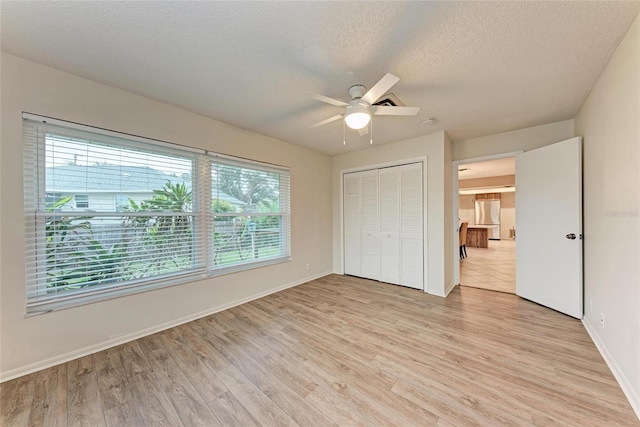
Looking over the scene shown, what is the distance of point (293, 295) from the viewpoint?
3.54 m

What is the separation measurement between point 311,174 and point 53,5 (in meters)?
3.31

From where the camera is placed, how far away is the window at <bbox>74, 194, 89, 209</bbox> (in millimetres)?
2059

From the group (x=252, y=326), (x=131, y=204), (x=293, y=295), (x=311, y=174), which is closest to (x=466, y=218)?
(x=311, y=174)

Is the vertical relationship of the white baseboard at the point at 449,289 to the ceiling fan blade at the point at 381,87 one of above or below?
below

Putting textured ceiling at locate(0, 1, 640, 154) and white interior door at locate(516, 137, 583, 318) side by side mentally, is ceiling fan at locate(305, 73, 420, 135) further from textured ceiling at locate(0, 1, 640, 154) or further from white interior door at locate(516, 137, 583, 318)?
white interior door at locate(516, 137, 583, 318)

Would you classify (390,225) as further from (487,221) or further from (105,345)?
(487,221)

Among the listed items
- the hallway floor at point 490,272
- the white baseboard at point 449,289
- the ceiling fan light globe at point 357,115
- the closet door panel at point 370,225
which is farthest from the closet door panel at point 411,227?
the ceiling fan light globe at point 357,115

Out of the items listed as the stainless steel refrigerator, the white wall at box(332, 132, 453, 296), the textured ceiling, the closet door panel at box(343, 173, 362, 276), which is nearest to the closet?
the closet door panel at box(343, 173, 362, 276)

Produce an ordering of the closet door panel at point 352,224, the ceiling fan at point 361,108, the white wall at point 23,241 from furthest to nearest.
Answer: the closet door panel at point 352,224 < the ceiling fan at point 361,108 < the white wall at point 23,241

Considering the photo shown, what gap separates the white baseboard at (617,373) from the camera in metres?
1.43

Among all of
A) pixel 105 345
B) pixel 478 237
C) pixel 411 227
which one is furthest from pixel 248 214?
pixel 478 237

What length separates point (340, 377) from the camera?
176 cm

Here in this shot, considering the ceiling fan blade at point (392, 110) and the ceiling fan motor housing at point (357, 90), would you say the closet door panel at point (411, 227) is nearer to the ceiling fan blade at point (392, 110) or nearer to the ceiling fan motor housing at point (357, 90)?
Answer: the ceiling fan blade at point (392, 110)

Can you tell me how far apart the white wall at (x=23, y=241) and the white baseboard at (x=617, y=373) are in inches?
138
